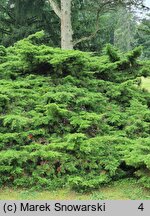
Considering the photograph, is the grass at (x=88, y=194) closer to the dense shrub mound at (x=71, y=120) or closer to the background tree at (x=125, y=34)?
the dense shrub mound at (x=71, y=120)

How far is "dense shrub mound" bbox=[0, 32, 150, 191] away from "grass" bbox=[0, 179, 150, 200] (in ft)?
0.41

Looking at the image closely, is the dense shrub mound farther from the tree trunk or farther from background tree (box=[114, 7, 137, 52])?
background tree (box=[114, 7, 137, 52])

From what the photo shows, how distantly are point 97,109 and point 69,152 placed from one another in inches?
56.8

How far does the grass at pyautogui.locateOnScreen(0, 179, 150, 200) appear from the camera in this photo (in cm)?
481

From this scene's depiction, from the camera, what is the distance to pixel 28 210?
431cm

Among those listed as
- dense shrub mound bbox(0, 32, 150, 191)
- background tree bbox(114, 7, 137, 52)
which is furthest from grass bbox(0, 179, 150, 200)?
background tree bbox(114, 7, 137, 52)

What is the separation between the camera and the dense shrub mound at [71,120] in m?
5.16

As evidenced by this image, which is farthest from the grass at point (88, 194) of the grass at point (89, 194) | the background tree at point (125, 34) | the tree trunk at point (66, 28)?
the background tree at point (125, 34)

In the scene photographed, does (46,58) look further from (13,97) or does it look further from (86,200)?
(86,200)

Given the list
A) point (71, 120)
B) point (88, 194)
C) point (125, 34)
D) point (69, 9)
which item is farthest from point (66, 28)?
point (125, 34)

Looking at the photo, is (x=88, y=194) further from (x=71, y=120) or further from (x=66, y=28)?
(x=66, y=28)

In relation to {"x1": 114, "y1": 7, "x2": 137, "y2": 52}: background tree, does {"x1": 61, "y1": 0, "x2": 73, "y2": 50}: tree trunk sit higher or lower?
lower

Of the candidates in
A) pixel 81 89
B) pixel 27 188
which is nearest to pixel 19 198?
pixel 27 188

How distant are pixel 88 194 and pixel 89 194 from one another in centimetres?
1
